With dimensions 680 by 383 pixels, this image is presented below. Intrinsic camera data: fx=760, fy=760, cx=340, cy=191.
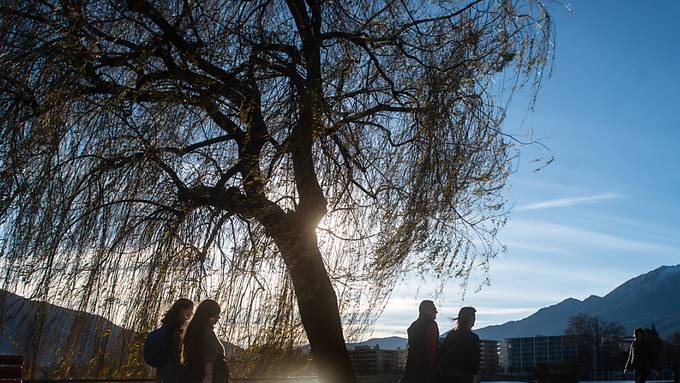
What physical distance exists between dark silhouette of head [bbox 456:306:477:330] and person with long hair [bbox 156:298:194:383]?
7.79ft

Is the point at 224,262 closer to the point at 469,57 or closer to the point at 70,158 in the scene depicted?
the point at 70,158

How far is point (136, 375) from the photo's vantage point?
723cm

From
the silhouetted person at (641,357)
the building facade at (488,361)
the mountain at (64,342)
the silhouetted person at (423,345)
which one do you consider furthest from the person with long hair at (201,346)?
the silhouetted person at (641,357)

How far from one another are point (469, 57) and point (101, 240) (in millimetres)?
4141

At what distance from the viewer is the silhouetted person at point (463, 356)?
261 inches

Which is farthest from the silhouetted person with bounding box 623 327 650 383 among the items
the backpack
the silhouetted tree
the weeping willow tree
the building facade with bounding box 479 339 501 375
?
the silhouetted tree

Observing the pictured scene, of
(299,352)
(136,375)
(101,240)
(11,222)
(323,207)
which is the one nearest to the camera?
(11,222)

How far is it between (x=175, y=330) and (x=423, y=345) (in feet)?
7.11

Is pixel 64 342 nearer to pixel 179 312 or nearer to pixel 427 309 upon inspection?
pixel 179 312

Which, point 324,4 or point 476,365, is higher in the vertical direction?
point 324,4

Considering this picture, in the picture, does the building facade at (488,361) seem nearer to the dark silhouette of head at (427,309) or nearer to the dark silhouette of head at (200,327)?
the dark silhouette of head at (427,309)

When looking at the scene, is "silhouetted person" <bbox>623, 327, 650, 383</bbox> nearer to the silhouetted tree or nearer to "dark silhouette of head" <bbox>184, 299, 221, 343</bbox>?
"dark silhouette of head" <bbox>184, 299, 221, 343</bbox>

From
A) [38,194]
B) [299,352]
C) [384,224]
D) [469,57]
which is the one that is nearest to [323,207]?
[384,224]

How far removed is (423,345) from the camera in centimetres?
658
